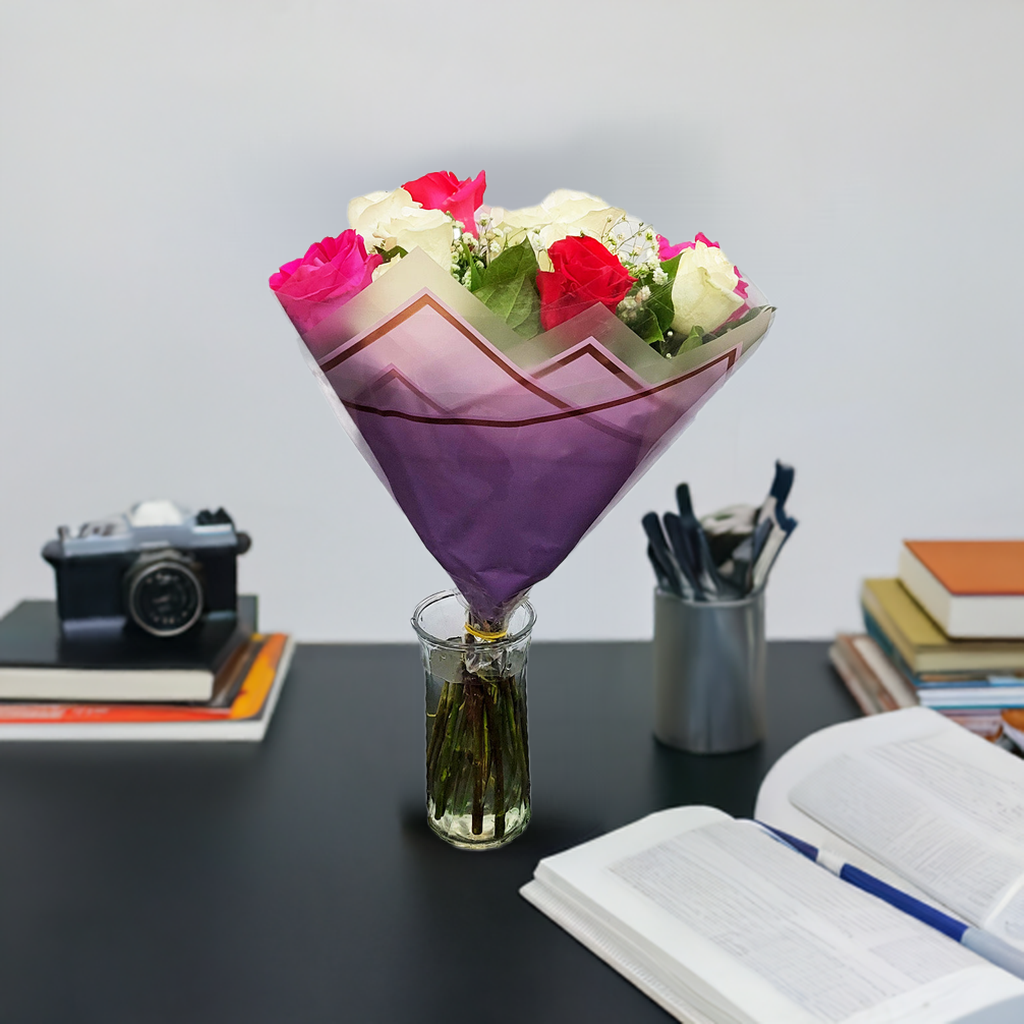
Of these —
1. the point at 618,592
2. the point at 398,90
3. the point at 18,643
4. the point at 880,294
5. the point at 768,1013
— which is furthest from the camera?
the point at 618,592

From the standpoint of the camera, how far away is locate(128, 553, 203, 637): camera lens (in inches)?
41.2

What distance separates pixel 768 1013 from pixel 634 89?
50.4 inches

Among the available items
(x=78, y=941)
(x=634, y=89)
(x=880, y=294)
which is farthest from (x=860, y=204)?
(x=78, y=941)

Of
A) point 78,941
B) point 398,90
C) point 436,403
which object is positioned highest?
point 398,90

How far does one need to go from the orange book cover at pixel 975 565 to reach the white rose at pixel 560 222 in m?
0.54

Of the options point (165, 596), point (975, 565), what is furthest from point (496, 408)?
point (975, 565)

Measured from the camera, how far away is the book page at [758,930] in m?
0.60

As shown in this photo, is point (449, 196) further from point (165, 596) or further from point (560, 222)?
point (165, 596)

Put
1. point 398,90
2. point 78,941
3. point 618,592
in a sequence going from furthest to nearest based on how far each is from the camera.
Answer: point 618,592 < point 398,90 < point 78,941

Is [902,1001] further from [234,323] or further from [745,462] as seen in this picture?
[234,323]

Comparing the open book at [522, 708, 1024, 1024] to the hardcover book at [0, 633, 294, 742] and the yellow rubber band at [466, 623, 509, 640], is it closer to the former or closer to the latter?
the yellow rubber band at [466, 623, 509, 640]

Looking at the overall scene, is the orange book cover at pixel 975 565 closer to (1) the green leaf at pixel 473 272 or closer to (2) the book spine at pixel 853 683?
(2) the book spine at pixel 853 683

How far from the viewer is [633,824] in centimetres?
81

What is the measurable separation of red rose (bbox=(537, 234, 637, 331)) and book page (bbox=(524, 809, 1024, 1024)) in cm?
38
